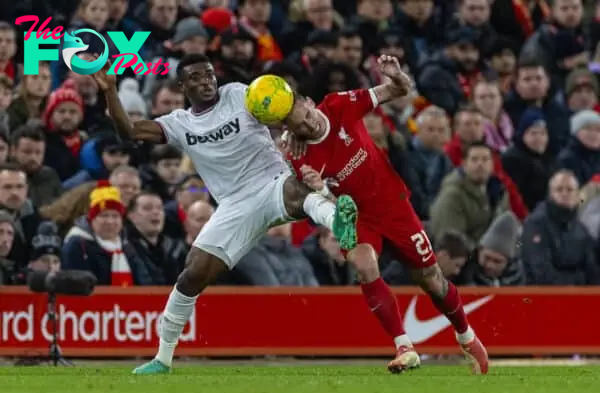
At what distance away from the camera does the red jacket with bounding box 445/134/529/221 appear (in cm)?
2141

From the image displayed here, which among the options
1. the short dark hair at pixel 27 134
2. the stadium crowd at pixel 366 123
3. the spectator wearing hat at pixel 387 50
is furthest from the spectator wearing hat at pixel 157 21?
the short dark hair at pixel 27 134

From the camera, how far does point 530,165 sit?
22.1 meters

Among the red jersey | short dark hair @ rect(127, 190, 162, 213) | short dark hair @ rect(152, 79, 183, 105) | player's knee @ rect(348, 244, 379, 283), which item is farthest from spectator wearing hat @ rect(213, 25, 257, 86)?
player's knee @ rect(348, 244, 379, 283)

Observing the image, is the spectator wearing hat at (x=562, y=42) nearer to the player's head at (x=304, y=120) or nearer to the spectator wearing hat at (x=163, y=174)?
the spectator wearing hat at (x=163, y=174)

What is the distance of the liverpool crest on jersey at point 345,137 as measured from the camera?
A: 14.7m

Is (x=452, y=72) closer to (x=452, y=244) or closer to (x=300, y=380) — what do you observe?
(x=452, y=244)

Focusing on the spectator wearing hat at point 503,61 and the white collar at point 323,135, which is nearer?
the white collar at point 323,135

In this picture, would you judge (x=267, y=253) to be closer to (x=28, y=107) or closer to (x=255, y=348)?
(x=255, y=348)

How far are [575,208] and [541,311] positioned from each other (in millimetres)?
1566

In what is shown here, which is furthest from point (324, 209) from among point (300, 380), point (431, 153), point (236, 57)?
point (236, 57)

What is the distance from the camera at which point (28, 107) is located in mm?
20578

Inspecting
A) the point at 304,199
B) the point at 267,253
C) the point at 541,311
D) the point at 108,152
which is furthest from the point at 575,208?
the point at 304,199

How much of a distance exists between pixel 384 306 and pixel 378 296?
9 cm

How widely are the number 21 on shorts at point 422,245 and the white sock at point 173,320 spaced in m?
1.80
